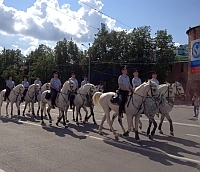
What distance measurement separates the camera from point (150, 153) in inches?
316

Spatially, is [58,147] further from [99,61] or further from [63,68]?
[63,68]

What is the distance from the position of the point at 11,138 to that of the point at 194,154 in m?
6.58

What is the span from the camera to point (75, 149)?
8414 mm

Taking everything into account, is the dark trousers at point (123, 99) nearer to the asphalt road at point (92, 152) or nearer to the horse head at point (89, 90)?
the asphalt road at point (92, 152)

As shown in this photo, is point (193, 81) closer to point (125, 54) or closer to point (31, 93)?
point (125, 54)

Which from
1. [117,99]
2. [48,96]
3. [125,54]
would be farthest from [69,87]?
[125,54]

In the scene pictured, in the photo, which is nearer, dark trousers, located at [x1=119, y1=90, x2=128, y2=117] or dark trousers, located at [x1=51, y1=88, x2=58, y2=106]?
dark trousers, located at [x1=119, y1=90, x2=128, y2=117]

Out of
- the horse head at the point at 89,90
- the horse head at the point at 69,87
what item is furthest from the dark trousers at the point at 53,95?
the horse head at the point at 89,90

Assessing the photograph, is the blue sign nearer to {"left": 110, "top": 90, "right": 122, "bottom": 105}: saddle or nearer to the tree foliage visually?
the tree foliage

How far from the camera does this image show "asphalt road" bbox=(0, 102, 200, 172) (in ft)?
21.9

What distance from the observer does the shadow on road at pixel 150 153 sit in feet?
23.2

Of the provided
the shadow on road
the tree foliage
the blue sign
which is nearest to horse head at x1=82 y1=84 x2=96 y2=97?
the shadow on road

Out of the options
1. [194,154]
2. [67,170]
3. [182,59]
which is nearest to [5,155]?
[67,170]

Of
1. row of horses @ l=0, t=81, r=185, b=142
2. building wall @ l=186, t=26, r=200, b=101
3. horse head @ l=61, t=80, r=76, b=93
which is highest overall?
building wall @ l=186, t=26, r=200, b=101
